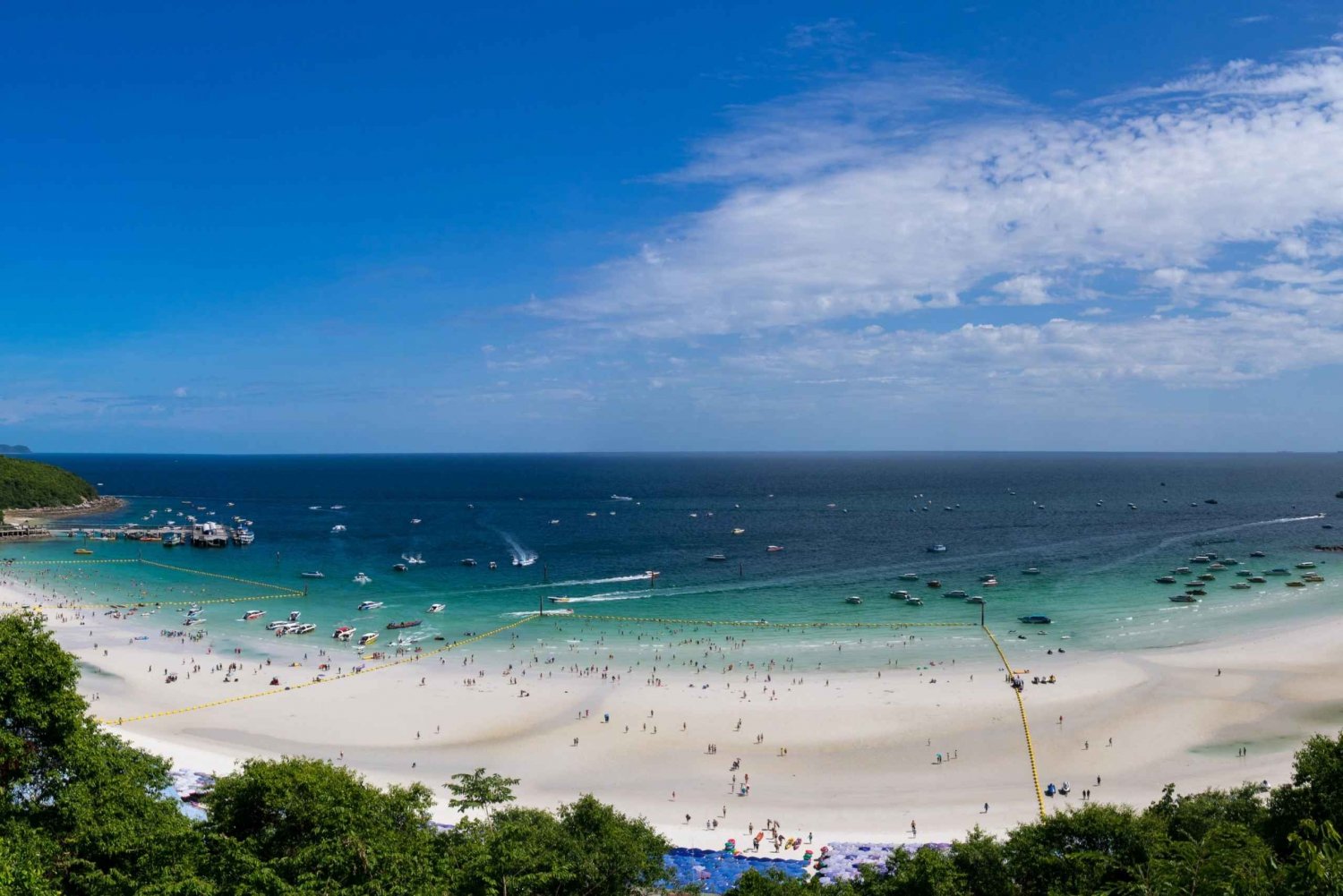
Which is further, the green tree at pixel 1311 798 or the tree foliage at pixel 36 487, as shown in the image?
the tree foliage at pixel 36 487

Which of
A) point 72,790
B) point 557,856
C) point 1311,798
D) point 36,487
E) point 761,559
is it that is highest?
point 36,487

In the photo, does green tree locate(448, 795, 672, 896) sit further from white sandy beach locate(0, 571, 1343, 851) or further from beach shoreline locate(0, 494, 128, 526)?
beach shoreline locate(0, 494, 128, 526)

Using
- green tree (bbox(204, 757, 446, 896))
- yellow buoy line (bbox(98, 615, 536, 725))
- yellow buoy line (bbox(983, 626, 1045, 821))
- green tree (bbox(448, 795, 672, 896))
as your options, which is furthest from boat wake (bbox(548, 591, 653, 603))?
green tree (bbox(204, 757, 446, 896))

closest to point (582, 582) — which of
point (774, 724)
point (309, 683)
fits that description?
point (309, 683)

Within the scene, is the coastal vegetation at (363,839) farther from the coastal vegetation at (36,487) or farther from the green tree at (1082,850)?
the coastal vegetation at (36,487)

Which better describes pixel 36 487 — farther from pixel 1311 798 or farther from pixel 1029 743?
pixel 1311 798

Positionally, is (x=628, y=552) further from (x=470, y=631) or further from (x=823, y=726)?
(x=823, y=726)

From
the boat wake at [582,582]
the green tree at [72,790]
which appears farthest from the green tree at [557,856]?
the boat wake at [582,582]
